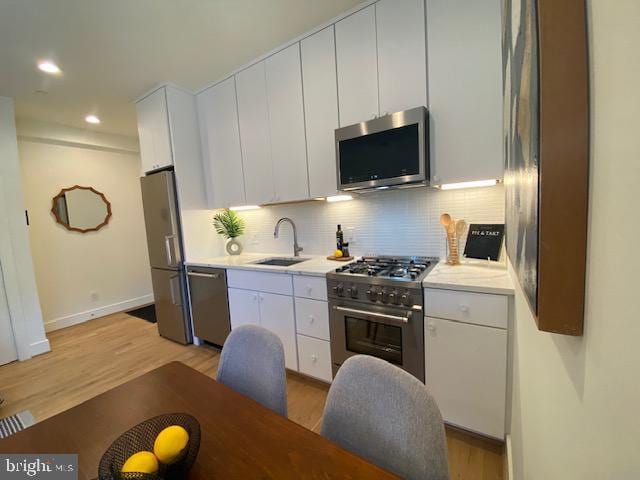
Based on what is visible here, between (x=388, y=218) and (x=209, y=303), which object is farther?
(x=209, y=303)

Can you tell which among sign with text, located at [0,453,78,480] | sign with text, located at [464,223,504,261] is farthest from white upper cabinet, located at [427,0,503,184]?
sign with text, located at [0,453,78,480]

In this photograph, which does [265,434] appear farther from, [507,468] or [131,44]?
[131,44]

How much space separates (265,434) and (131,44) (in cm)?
285

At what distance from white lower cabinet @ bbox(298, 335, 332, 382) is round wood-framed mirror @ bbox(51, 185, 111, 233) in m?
3.85

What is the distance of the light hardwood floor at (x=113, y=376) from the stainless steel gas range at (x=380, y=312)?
392mm

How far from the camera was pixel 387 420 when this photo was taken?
735mm

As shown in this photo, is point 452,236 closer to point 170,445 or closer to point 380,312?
point 380,312

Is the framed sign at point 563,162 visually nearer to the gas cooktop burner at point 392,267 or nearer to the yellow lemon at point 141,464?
the yellow lemon at point 141,464

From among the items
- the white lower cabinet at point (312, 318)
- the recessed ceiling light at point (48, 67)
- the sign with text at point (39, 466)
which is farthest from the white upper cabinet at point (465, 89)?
the recessed ceiling light at point (48, 67)

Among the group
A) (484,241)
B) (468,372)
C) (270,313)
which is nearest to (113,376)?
(270,313)

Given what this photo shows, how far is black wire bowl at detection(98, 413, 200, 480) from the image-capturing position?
583 mm

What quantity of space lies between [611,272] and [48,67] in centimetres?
370

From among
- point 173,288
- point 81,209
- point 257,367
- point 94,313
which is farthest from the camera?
point 94,313

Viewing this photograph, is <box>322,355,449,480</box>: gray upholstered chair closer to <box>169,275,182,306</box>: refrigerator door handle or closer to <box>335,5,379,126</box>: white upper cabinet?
<box>335,5,379,126</box>: white upper cabinet
